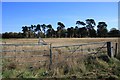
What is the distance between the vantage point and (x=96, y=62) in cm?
1161

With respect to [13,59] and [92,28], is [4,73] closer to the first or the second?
[13,59]

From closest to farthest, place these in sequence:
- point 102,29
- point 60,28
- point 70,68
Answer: point 70,68 < point 102,29 < point 60,28

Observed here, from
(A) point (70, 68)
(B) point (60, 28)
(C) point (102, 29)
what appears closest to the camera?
(A) point (70, 68)

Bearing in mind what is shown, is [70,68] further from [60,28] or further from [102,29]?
[60,28]

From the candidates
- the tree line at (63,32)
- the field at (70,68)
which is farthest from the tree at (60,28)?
the field at (70,68)

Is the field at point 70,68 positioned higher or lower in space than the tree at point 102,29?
lower

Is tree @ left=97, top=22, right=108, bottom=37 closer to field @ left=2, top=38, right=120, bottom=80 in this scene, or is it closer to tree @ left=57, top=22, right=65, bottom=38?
tree @ left=57, top=22, right=65, bottom=38

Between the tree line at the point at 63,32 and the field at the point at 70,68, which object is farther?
the tree line at the point at 63,32

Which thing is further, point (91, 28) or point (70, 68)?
point (91, 28)

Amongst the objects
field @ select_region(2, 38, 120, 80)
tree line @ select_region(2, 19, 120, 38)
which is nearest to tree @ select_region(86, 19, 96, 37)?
tree line @ select_region(2, 19, 120, 38)

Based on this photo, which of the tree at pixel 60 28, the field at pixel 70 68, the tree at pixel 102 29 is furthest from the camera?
the tree at pixel 60 28

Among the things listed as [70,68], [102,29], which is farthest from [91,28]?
[70,68]

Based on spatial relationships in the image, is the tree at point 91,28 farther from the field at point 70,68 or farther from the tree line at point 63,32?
the field at point 70,68

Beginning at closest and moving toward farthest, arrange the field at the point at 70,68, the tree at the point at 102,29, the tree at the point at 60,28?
the field at the point at 70,68 → the tree at the point at 102,29 → the tree at the point at 60,28
